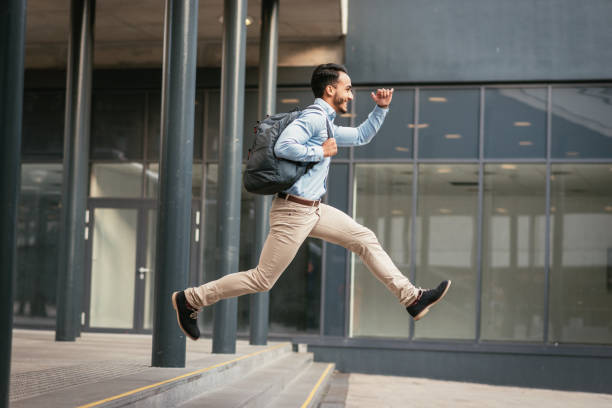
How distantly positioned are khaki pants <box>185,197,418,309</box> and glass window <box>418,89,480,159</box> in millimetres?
8205

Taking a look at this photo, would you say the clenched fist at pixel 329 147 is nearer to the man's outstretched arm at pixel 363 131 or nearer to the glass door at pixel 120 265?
the man's outstretched arm at pixel 363 131

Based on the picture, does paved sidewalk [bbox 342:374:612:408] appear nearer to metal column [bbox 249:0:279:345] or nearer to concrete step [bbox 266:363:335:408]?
concrete step [bbox 266:363:335:408]

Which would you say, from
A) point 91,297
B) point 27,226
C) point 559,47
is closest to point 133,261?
point 91,297

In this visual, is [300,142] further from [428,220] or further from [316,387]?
[428,220]

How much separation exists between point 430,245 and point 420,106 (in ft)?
8.18

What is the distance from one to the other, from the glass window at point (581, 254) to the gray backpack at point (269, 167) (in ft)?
29.2

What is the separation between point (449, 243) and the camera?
40.7 ft

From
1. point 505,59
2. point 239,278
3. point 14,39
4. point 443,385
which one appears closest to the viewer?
point 14,39

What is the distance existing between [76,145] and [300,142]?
267 inches

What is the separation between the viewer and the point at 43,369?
5.96 meters

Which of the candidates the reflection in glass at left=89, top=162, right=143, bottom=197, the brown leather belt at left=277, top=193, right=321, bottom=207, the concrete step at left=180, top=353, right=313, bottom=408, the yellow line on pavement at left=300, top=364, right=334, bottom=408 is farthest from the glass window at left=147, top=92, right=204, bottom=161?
the brown leather belt at left=277, top=193, right=321, bottom=207

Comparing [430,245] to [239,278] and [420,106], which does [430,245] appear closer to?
[420,106]

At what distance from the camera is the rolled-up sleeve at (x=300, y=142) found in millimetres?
4250

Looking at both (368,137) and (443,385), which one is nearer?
(368,137)
